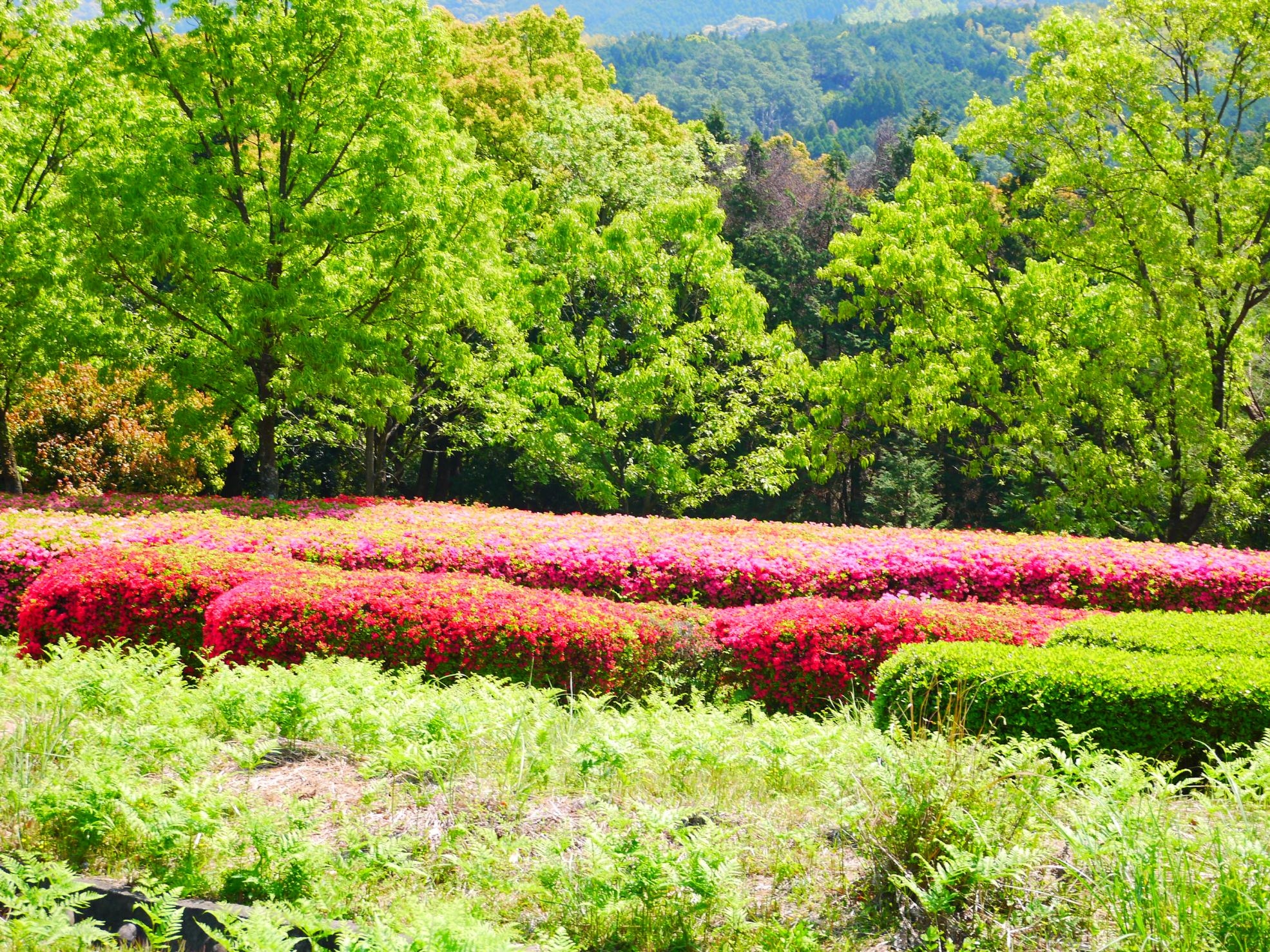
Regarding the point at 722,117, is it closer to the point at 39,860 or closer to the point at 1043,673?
the point at 1043,673

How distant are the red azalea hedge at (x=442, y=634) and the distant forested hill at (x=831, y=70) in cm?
9388

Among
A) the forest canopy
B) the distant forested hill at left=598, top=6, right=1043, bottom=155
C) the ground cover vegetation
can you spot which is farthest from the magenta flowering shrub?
the distant forested hill at left=598, top=6, right=1043, bottom=155

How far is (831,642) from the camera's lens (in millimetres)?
7473

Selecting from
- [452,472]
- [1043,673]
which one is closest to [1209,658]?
[1043,673]

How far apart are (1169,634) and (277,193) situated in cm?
1244

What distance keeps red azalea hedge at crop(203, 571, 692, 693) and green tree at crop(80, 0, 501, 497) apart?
6.20m

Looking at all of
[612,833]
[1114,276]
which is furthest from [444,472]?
[612,833]

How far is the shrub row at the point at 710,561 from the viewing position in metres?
10.0

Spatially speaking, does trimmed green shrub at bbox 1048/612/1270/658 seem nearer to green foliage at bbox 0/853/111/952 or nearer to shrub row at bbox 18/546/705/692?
shrub row at bbox 18/546/705/692

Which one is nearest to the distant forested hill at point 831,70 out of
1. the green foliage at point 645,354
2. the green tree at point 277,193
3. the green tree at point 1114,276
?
the green foliage at point 645,354

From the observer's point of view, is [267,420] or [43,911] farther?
[267,420]

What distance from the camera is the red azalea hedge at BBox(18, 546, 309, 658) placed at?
26.7 ft

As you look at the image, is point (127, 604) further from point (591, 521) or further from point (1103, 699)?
point (1103, 699)

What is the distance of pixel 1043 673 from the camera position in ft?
18.9
